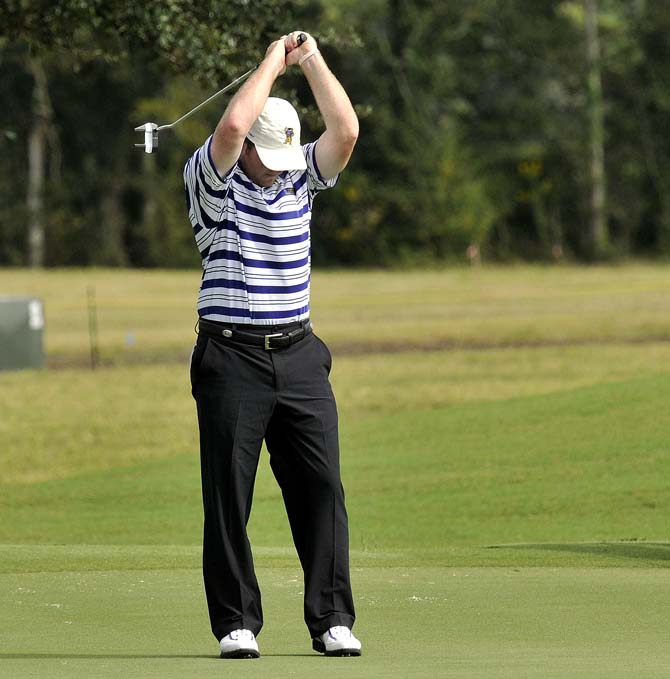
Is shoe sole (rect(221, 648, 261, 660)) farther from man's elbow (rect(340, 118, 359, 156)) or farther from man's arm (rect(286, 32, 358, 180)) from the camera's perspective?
man's elbow (rect(340, 118, 359, 156))

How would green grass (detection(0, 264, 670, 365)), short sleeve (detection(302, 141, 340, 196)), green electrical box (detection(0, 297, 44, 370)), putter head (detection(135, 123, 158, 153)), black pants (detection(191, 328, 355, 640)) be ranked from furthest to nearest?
1. green grass (detection(0, 264, 670, 365))
2. green electrical box (detection(0, 297, 44, 370))
3. putter head (detection(135, 123, 158, 153))
4. short sleeve (detection(302, 141, 340, 196))
5. black pants (detection(191, 328, 355, 640))

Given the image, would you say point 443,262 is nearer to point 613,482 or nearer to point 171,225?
point 171,225

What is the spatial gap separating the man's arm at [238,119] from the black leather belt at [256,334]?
1.66 ft

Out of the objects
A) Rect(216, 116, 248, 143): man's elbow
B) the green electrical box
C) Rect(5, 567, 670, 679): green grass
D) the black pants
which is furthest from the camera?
the green electrical box

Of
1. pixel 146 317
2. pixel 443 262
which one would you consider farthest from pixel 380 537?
pixel 443 262

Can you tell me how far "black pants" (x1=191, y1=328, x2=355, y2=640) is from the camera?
5.41 metres

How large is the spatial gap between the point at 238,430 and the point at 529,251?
52.3 meters

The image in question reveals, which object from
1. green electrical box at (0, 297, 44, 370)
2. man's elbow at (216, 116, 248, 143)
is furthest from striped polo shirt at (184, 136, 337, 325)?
green electrical box at (0, 297, 44, 370)

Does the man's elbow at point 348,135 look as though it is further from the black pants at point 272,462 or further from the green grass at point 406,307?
the green grass at point 406,307

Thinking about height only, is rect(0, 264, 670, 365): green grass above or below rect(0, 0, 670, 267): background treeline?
below

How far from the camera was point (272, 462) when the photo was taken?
5648mm

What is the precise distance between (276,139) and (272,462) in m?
1.11

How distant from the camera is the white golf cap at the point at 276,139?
534 cm

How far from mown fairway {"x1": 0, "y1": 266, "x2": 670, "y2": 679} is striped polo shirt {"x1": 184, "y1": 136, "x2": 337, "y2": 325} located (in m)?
1.13
